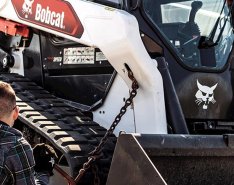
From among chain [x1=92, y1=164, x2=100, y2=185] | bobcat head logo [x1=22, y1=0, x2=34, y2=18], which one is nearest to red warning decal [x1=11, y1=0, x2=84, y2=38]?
bobcat head logo [x1=22, y1=0, x2=34, y2=18]

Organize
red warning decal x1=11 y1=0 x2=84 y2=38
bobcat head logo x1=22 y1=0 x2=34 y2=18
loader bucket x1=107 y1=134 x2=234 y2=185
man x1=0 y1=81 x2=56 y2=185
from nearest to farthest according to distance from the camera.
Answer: man x1=0 y1=81 x2=56 y2=185 < loader bucket x1=107 y1=134 x2=234 y2=185 < red warning decal x1=11 y1=0 x2=84 y2=38 < bobcat head logo x1=22 y1=0 x2=34 y2=18

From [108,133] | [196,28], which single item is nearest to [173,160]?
[108,133]

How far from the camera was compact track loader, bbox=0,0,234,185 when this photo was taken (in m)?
4.03

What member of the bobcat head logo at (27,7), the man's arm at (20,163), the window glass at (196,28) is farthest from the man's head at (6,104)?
the bobcat head logo at (27,7)

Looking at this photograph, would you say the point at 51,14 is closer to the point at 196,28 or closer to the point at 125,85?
the point at 125,85

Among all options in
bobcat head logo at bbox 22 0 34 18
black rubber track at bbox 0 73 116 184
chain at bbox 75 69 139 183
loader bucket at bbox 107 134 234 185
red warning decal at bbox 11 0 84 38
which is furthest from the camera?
bobcat head logo at bbox 22 0 34 18

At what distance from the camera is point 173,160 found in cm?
404

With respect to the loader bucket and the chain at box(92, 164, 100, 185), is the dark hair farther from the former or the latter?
the chain at box(92, 164, 100, 185)

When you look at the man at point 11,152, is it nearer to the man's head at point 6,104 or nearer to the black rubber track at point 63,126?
the man's head at point 6,104

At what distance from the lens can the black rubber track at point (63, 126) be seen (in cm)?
408

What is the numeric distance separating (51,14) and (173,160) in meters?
1.62

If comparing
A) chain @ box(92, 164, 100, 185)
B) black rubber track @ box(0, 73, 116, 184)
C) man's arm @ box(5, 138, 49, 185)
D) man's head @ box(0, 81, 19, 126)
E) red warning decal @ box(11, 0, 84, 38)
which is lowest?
chain @ box(92, 164, 100, 185)

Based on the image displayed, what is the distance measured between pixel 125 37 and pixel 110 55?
0.76ft

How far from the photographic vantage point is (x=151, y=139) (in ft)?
12.6
